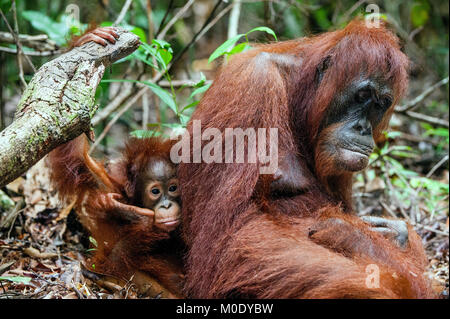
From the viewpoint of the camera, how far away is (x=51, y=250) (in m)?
3.25

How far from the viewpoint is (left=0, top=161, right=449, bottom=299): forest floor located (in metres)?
2.55

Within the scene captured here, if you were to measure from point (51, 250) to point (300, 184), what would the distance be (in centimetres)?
168

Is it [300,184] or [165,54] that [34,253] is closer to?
[165,54]

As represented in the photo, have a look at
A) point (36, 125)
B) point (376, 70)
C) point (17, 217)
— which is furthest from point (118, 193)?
point (376, 70)

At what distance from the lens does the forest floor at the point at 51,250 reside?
8.36 ft

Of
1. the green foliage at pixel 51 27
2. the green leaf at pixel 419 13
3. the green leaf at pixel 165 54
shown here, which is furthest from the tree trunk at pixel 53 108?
the green leaf at pixel 419 13

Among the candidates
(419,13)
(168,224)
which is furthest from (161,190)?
(419,13)

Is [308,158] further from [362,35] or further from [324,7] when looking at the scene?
[324,7]

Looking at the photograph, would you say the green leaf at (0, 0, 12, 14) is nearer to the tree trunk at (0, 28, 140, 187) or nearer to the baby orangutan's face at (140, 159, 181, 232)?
the tree trunk at (0, 28, 140, 187)

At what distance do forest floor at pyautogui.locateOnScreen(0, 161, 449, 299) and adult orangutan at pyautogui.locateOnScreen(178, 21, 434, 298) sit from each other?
0.56 metres

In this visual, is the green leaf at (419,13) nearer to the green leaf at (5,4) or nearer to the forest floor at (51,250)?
the forest floor at (51,250)

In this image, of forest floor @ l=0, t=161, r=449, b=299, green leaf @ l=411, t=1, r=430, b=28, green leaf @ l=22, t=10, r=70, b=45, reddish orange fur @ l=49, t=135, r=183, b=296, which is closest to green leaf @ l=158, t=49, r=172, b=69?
reddish orange fur @ l=49, t=135, r=183, b=296

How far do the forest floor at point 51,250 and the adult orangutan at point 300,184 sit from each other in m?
0.56
